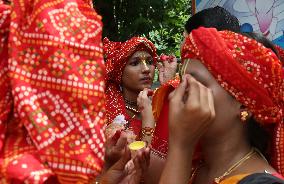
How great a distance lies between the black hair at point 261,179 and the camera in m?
1.59

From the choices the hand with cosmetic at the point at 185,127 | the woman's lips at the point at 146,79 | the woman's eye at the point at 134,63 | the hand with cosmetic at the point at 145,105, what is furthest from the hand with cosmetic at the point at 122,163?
the woman's eye at the point at 134,63

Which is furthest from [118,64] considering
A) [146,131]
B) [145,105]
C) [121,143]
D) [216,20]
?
[121,143]

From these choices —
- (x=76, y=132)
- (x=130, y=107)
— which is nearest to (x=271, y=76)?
(x=76, y=132)

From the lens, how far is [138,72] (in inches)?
182

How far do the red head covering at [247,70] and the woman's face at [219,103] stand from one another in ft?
0.07

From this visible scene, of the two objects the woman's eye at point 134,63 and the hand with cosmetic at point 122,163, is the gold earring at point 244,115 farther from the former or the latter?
the woman's eye at point 134,63

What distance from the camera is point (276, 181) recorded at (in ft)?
5.20

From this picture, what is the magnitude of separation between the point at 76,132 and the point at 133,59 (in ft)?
11.4

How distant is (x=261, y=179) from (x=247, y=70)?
1.38ft

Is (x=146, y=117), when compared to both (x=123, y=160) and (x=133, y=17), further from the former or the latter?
(x=133, y=17)

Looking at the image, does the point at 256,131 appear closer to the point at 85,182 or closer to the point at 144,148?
the point at 144,148

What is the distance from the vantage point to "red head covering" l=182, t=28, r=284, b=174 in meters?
1.76

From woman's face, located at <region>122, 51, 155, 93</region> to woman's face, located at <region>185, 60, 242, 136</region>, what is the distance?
2.72 m

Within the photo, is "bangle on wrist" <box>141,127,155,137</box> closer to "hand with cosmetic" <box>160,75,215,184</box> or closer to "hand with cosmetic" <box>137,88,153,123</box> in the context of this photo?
"hand with cosmetic" <box>137,88,153,123</box>
